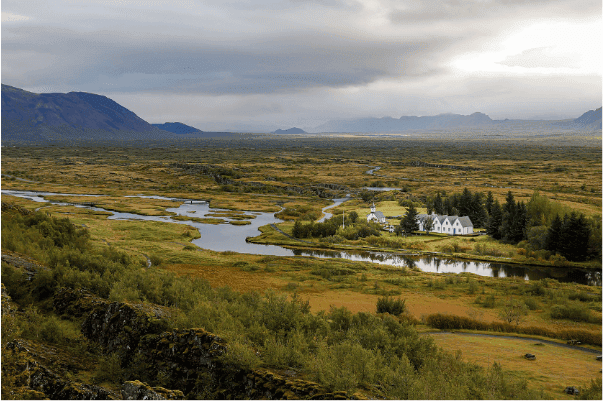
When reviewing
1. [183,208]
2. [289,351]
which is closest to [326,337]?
[289,351]

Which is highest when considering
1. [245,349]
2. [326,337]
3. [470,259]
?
[245,349]

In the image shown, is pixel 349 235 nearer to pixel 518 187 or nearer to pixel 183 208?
pixel 183 208

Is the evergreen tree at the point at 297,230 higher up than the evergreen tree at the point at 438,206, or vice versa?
the evergreen tree at the point at 438,206

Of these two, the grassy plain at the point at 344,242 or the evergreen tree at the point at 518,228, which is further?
the evergreen tree at the point at 518,228

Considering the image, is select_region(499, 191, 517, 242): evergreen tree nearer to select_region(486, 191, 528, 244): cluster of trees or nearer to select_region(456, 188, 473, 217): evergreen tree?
select_region(486, 191, 528, 244): cluster of trees

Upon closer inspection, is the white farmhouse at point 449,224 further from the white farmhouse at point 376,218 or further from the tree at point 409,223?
the white farmhouse at point 376,218

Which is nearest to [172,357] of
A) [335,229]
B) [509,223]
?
[335,229]

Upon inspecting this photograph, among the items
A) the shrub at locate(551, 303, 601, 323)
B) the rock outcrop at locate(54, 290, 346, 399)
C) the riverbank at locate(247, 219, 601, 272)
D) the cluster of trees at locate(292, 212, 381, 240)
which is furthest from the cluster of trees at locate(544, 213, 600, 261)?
the rock outcrop at locate(54, 290, 346, 399)

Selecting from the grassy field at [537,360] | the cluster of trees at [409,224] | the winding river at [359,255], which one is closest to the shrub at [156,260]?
the winding river at [359,255]
